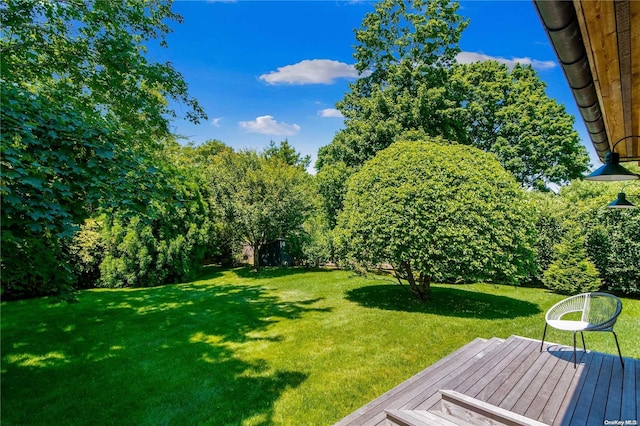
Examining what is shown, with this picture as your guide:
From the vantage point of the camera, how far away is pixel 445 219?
6734mm

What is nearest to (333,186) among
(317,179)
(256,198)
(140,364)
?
(317,179)

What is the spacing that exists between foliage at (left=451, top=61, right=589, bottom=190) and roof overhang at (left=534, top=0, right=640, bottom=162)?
48.4 ft

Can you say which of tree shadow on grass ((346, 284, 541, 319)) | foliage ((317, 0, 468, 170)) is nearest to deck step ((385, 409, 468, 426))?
tree shadow on grass ((346, 284, 541, 319))

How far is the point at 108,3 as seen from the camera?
5.72 meters

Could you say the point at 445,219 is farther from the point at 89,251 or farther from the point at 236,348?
the point at 89,251

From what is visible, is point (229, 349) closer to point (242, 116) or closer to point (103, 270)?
point (103, 270)

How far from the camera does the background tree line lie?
3443 mm

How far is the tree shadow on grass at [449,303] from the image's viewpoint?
720 centimetres

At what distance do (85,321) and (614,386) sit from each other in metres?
9.25

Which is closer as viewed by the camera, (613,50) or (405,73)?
(613,50)

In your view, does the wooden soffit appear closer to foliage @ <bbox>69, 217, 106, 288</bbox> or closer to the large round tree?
the large round tree

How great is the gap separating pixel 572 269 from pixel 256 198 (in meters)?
11.0

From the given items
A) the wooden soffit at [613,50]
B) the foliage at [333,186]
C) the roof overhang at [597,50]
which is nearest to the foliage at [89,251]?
the foliage at [333,186]

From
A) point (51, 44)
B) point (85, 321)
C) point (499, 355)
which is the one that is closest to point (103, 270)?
point (85, 321)
